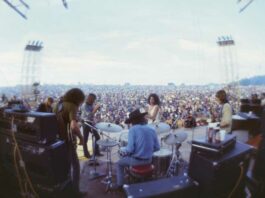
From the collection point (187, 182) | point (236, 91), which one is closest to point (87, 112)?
point (187, 182)

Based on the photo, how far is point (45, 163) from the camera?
2.32 m

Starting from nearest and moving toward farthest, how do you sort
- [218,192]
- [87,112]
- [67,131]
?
1. [218,192]
2. [67,131]
3. [87,112]

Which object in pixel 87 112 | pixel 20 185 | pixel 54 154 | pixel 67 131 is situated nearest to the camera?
pixel 54 154

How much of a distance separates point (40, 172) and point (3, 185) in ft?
2.71

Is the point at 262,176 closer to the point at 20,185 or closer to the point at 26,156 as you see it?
the point at 26,156

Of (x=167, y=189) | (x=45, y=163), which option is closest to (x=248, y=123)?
(x=167, y=189)

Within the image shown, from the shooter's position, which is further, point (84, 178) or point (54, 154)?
point (84, 178)

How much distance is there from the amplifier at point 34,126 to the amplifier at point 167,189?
1.04 m

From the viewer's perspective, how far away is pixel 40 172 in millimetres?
2445

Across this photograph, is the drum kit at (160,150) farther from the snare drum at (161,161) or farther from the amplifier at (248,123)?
the amplifier at (248,123)

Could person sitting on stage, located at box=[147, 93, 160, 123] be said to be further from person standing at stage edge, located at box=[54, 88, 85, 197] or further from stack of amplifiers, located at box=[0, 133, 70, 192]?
stack of amplifiers, located at box=[0, 133, 70, 192]

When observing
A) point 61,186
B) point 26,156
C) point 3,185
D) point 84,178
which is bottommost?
point 84,178

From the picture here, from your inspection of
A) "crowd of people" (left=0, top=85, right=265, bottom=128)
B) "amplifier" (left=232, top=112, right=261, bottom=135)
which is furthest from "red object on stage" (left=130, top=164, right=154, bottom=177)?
"amplifier" (left=232, top=112, right=261, bottom=135)

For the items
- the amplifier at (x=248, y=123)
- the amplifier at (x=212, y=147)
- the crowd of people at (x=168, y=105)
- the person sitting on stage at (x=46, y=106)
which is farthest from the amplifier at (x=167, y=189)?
the amplifier at (x=248, y=123)
